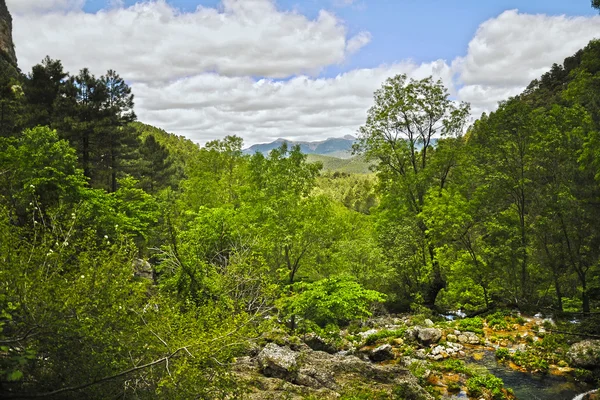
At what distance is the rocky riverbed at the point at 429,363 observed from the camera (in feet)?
37.2

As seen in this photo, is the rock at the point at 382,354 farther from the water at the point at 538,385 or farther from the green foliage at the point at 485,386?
the water at the point at 538,385

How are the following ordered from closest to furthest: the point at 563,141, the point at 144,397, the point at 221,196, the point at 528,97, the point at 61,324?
the point at 61,324, the point at 144,397, the point at 563,141, the point at 221,196, the point at 528,97

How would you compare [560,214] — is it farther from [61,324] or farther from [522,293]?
[61,324]

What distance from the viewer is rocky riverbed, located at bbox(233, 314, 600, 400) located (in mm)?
11344

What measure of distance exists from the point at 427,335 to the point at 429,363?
3.11 metres

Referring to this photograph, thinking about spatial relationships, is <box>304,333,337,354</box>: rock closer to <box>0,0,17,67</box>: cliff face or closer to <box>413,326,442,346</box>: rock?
<box>413,326,442,346</box>: rock

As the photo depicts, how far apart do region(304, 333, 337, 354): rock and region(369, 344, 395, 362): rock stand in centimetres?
193

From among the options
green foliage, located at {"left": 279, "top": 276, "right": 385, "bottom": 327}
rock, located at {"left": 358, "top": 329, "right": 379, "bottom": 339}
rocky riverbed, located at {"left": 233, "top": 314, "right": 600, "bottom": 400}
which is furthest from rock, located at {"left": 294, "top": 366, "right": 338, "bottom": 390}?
rock, located at {"left": 358, "top": 329, "right": 379, "bottom": 339}

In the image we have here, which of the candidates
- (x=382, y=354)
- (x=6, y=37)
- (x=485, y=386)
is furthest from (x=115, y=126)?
(x=6, y=37)

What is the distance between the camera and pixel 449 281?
22484 millimetres

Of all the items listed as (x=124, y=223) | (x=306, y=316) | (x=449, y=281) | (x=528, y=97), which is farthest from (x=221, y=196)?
(x=528, y=97)

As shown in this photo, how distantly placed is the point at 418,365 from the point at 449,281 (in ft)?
28.9

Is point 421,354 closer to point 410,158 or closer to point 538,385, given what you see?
point 538,385

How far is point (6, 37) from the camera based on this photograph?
72688mm
